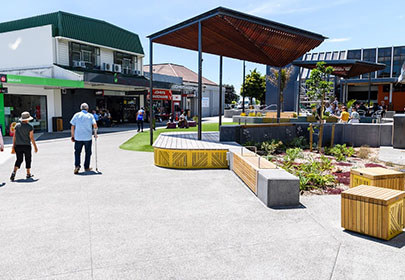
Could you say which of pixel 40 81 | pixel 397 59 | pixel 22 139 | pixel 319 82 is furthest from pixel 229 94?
pixel 22 139

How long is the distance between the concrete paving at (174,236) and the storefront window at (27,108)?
1486 cm

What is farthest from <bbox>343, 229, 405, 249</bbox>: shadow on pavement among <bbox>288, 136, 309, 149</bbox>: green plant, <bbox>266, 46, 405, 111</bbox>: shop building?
<bbox>266, 46, 405, 111</bbox>: shop building

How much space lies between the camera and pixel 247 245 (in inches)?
186

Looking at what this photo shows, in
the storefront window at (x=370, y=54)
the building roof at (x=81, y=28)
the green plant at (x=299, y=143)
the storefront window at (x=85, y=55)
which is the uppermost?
the storefront window at (x=370, y=54)

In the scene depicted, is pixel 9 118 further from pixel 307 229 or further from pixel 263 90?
pixel 263 90

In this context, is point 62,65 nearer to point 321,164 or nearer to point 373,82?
point 321,164

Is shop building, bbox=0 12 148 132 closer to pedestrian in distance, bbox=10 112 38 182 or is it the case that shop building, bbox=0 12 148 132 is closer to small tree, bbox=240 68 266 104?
pedestrian in distance, bbox=10 112 38 182

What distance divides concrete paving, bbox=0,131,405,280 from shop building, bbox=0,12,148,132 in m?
15.2

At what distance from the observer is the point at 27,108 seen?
881 inches

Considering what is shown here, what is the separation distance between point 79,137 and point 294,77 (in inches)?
1449

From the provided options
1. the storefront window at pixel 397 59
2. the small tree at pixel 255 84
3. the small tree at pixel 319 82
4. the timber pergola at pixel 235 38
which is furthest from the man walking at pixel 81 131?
the storefront window at pixel 397 59

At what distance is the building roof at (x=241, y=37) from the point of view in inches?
472

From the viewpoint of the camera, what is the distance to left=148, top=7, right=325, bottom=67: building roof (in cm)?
1198

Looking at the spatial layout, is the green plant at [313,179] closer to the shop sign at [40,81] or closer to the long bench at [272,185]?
the long bench at [272,185]
